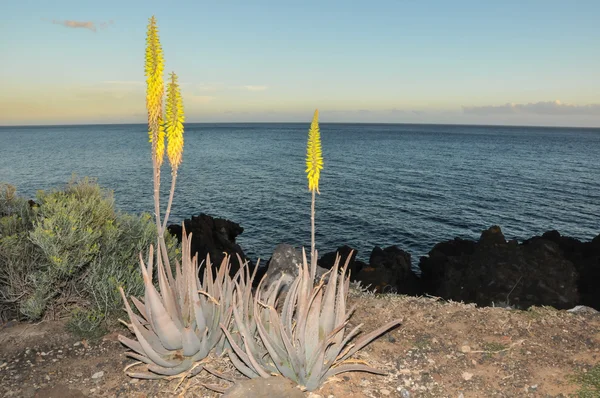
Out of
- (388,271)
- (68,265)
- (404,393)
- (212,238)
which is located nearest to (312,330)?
(404,393)

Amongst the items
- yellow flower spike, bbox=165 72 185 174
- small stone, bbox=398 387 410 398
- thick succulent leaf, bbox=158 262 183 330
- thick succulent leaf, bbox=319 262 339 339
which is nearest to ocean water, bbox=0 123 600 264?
thick succulent leaf, bbox=158 262 183 330

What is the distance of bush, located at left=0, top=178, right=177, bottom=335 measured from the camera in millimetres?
5832

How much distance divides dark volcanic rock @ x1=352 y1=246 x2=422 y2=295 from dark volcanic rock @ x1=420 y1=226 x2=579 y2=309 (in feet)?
6.53

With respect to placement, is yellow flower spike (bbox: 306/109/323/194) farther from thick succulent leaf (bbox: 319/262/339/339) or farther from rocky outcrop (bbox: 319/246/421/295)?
rocky outcrop (bbox: 319/246/421/295)

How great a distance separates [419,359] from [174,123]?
3.87m

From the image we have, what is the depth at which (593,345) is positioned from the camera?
5.35 m

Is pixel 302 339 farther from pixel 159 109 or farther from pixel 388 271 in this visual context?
pixel 388 271

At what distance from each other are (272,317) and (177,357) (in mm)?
1302

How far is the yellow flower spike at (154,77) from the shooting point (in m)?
3.61

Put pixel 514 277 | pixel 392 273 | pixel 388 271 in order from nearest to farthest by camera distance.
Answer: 1. pixel 514 277
2. pixel 388 271
3. pixel 392 273

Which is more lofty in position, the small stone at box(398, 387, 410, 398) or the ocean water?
the small stone at box(398, 387, 410, 398)

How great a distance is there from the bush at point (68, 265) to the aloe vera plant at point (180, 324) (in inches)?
60.3

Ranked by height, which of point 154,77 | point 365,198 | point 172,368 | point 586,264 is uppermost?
point 154,77

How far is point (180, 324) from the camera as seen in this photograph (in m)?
4.43
